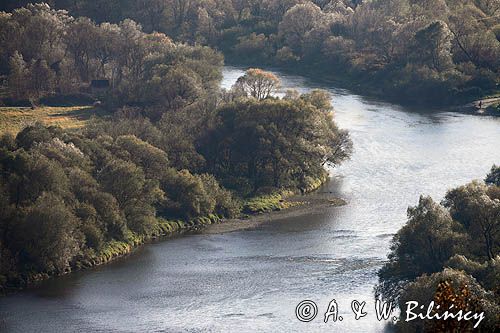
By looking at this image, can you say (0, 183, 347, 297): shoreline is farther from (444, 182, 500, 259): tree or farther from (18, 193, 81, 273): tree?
(444, 182, 500, 259): tree

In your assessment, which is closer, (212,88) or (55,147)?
(55,147)

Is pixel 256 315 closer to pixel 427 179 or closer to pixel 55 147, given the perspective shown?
pixel 55 147

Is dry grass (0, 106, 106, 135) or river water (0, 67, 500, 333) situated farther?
dry grass (0, 106, 106, 135)

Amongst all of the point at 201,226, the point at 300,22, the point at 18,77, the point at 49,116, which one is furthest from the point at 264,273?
the point at 300,22

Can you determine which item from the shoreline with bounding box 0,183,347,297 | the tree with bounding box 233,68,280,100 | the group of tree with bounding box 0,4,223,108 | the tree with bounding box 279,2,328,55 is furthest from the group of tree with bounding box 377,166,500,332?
the tree with bounding box 279,2,328,55

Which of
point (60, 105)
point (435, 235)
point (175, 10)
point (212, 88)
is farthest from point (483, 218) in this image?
point (175, 10)

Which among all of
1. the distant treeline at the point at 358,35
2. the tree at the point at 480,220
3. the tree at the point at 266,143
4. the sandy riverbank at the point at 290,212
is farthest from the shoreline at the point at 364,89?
the tree at the point at 480,220

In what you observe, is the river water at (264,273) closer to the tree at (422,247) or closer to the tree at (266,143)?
the tree at (422,247)
